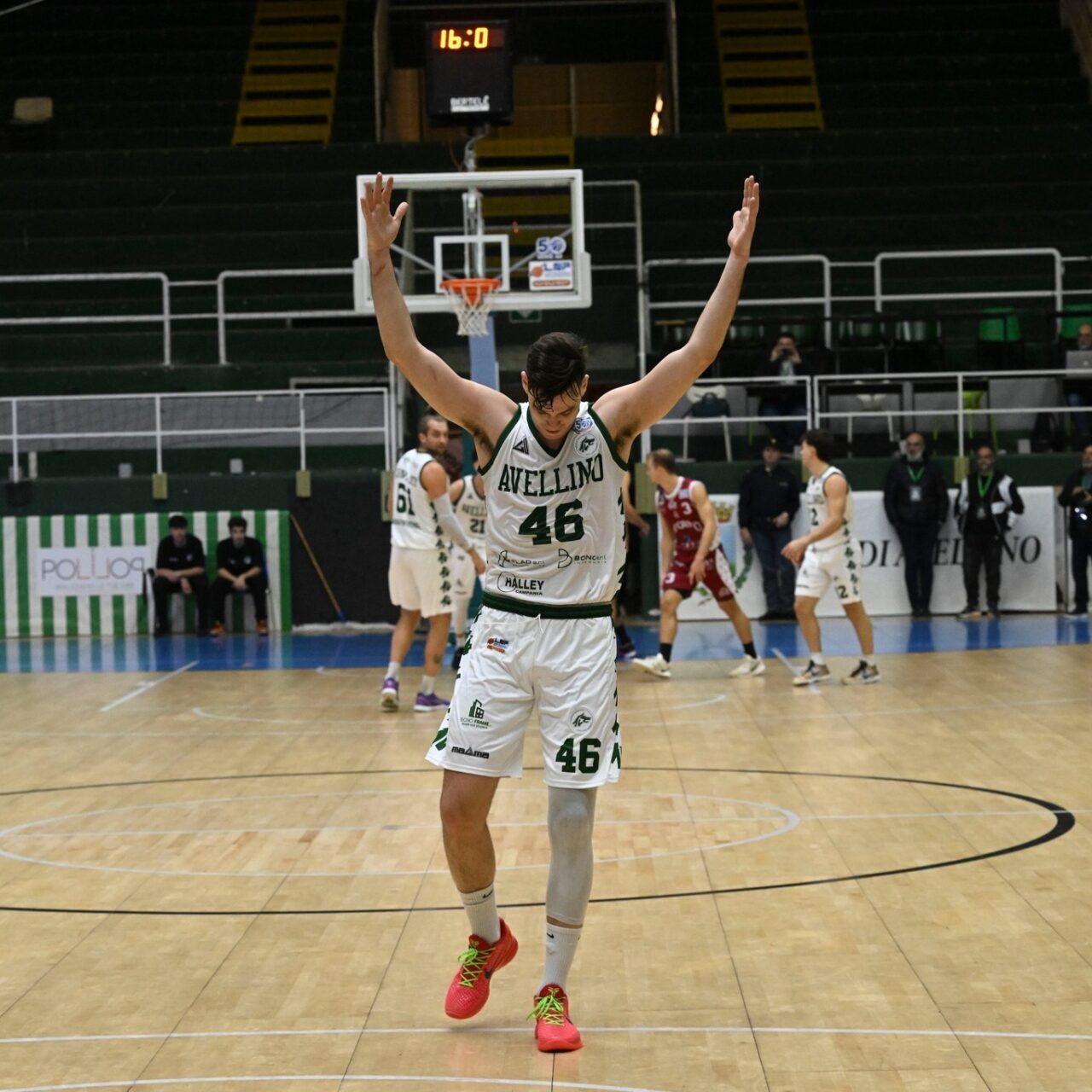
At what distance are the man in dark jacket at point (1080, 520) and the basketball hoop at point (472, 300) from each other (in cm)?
708

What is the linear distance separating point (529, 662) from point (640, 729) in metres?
6.40

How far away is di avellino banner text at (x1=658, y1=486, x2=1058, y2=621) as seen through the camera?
63.7 feet

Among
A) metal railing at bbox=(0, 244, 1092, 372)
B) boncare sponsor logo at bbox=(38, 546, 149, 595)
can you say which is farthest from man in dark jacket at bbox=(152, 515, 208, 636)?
metal railing at bbox=(0, 244, 1092, 372)

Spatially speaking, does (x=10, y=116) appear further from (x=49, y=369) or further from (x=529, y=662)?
(x=529, y=662)

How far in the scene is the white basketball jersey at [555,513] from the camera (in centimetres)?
478

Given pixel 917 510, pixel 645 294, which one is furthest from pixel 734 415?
pixel 917 510

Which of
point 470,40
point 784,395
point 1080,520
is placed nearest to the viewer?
point 470,40

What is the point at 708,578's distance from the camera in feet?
45.5

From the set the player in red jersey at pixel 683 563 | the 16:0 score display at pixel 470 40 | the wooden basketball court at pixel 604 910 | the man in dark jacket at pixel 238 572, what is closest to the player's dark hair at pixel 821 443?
the player in red jersey at pixel 683 563

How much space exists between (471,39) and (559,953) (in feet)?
50.1

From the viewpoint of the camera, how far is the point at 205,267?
81.6 ft

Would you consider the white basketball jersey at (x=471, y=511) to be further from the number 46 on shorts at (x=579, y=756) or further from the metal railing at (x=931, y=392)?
the number 46 on shorts at (x=579, y=756)

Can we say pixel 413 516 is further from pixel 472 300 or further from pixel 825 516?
pixel 472 300

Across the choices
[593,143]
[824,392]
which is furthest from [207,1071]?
[593,143]
